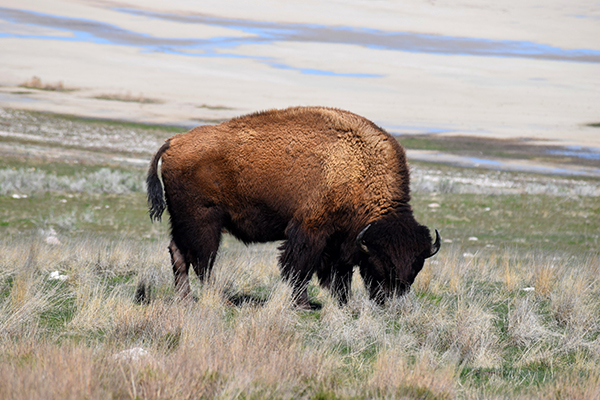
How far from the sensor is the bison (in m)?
6.57

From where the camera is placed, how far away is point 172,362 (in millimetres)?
3863

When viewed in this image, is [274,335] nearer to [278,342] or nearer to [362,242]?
[278,342]

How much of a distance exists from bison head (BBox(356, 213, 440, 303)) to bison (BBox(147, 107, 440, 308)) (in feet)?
0.04

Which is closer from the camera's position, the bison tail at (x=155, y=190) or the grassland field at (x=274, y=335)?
the grassland field at (x=274, y=335)

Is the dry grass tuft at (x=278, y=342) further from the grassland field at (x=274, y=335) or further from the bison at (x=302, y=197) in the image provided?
the bison at (x=302, y=197)

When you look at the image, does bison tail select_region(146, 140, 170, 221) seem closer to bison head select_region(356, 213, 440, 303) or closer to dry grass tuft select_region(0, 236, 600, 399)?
dry grass tuft select_region(0, 236, 600, 399)

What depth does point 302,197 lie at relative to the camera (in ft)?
21.8

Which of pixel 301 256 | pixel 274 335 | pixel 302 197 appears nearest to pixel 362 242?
pixel 301 256

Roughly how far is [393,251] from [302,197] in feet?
4.02

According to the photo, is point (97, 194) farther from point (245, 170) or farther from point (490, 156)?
point (490, 156)

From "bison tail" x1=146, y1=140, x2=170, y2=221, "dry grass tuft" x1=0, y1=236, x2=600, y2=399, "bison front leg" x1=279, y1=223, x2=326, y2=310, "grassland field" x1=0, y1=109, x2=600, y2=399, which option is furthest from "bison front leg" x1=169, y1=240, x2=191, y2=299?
"bison front leg" x1=279, y1=223, x2=326, y2=310

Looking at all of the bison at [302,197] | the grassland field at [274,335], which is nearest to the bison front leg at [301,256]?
the bison at [302,197]

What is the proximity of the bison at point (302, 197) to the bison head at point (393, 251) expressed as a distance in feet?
0.04

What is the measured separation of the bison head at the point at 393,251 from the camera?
6387mm
